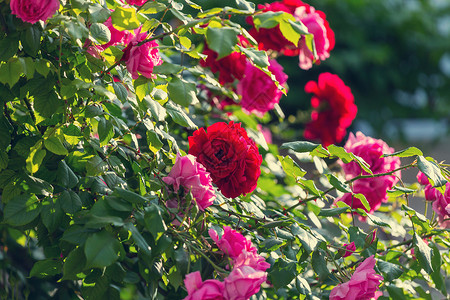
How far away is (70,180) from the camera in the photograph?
892mm

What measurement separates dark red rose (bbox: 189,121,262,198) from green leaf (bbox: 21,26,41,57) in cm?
31

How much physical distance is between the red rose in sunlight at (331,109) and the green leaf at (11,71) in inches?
44.7

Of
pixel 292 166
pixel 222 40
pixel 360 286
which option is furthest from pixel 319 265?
pixel 222 40

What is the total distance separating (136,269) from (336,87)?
925 millimetres

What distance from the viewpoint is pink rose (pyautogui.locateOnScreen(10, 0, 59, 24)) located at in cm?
81

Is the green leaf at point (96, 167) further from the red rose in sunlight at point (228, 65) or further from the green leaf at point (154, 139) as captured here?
the red rose in sunlight at point (228, 65)

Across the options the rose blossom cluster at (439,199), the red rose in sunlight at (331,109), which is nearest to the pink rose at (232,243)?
the rose blossom cluster at (439,199)

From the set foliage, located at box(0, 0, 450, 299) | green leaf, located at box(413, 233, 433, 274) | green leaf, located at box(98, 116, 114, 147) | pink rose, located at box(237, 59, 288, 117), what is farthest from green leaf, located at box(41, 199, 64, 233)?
pink rose, located at box(237, 59, 288, 117)

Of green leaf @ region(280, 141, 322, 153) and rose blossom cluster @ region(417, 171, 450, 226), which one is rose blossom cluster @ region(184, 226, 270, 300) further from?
rose blossom cluster @ region(417, 171, 450, 226)

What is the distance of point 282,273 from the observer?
2.88 feet

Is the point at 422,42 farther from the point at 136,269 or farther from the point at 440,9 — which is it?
the point at 136,269

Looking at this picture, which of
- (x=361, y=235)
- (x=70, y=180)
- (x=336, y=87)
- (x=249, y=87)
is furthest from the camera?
(x=336, y=87)

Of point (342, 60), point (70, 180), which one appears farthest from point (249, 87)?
point (342, 60)

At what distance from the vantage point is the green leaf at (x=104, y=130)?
847mm
